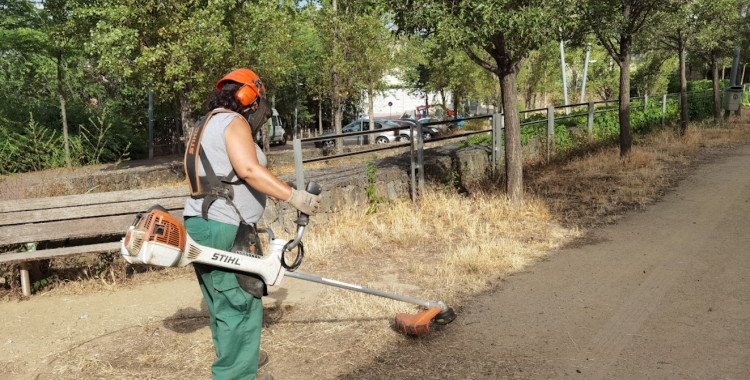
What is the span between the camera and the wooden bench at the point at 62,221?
589cm

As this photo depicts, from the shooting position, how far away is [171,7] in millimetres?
14188

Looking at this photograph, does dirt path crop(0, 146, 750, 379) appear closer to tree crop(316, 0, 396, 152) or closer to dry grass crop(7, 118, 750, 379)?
dry grass crop(7, 118, 750, 379)

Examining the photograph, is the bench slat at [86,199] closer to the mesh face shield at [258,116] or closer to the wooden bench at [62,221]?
the wooden bench at [62,221]

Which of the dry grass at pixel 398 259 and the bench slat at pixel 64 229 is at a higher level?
the bench slat at pixel 64 229

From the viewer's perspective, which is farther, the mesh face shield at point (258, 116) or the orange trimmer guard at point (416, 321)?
the orange trimmer guard at point (416, 321)

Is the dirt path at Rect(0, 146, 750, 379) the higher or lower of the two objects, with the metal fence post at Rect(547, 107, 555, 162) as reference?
lower

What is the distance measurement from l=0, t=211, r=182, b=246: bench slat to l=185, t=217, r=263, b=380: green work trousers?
9.93 feet

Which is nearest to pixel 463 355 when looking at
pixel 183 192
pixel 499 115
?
pixel 183 192

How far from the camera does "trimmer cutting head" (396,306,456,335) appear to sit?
4422 mm

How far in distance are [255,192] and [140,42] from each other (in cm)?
1250

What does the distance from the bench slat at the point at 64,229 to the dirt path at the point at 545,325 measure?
1.94ft

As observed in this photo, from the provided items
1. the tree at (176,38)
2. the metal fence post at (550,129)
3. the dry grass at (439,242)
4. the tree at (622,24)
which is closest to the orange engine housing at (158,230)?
the dry grass at (439,242)

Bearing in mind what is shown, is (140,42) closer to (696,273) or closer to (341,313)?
(341,313)

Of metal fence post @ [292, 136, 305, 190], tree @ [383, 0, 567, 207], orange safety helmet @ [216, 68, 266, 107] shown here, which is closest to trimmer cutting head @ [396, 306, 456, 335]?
orange safety helmet @ [216, 68, 266, 107]
